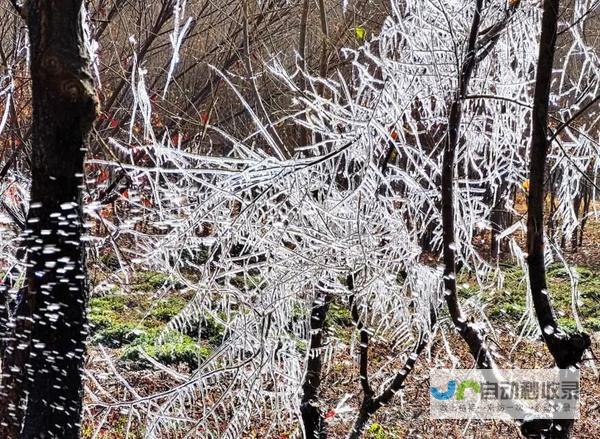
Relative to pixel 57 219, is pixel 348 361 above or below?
below

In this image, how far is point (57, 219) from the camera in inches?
131

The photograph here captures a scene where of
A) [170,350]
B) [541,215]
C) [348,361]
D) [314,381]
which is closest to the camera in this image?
[541,215]

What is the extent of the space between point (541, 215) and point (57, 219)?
222 centimetres

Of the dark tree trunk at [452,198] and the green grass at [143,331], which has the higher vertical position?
the dark tree trunk at [452,198]

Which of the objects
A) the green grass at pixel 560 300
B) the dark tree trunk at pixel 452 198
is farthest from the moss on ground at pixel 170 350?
the dark tree trunk at pixel 452 198

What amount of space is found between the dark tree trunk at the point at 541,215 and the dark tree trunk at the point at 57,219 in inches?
78.6

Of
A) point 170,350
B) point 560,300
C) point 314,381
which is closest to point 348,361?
point 170,350

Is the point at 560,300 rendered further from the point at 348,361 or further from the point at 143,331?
the point at 143,331

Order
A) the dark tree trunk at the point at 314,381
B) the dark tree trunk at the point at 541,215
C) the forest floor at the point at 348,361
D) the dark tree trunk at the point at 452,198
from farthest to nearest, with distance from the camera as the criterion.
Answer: the forest floor at the point at 348,361 < the dark tree trunk at the point at 314,381 < the dark tree trunk at the point at 452,198 < the dark tree trunk at the point at 541,215

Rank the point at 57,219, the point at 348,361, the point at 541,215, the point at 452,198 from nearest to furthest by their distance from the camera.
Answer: the point at 541,215, the point at 452,198, the point at 57,219, the point at 348,361

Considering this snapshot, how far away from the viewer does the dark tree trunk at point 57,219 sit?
10.3 feet

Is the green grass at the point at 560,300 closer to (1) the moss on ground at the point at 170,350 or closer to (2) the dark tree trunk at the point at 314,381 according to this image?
(1) the moss on ground at the point at 170,350

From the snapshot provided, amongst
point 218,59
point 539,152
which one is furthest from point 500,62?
point 218,59

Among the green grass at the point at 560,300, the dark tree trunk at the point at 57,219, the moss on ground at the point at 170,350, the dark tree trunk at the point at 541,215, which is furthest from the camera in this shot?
the green grass at the point at 560,300
